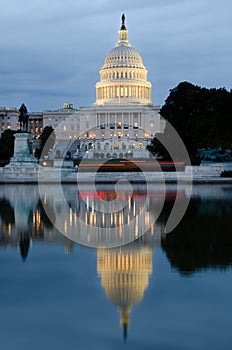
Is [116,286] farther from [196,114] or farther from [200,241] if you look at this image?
[196,114]

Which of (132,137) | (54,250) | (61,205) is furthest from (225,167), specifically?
(132,137)

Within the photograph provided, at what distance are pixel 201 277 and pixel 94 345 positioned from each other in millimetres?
4157

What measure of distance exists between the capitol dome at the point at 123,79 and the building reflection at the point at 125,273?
424 feet

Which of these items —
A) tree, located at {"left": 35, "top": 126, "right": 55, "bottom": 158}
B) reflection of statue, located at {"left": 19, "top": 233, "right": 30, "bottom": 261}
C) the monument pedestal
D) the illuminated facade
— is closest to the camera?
reflection of statue, located at {"left": 19, "top": 233, "right": 30, "bottom": 261}

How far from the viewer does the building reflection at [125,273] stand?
997 cm

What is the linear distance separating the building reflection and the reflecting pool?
19mm

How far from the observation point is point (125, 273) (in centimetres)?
1201

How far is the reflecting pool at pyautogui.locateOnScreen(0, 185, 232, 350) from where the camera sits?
27.3 ft

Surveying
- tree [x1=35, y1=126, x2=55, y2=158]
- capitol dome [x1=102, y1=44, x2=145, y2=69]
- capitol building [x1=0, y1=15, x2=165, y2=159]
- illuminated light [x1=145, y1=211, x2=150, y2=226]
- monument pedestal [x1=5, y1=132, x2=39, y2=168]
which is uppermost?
capitol dome [x1=102, y1=44, x2=145, y2=69]

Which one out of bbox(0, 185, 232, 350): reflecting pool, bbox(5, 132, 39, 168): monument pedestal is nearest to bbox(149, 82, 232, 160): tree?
bbox(5, 132, 39, 168): monument pedestal

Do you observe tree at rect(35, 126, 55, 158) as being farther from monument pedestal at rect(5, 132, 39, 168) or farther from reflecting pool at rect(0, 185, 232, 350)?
reflecting pool at rect(0, 185, 232, 350)

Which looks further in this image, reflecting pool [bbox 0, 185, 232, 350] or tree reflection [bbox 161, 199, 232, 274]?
tree reflection [bbox 161, 199, 232, 274]

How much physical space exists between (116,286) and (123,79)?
132966 mm

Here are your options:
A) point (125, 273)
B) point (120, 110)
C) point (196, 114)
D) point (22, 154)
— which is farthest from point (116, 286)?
point (120, 110)
